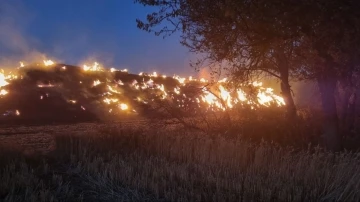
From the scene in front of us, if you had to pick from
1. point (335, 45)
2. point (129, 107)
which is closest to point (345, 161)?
point (335, 45)

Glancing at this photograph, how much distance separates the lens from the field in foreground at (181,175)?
8.68 metres

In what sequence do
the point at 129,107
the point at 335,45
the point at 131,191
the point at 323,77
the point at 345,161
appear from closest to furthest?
the point at 131,191
the point at 345,161
the point at 335,45
the point at 323,77
the point at 129,107

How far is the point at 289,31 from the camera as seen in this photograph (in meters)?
12.2

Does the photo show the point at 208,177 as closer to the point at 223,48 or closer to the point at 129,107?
the point at 223,48

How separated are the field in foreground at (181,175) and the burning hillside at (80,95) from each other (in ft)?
33.4

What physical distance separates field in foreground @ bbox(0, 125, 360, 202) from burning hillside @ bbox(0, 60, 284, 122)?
1018cm

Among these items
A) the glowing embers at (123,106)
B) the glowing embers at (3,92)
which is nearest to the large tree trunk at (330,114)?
the glowing embers at (123,106)

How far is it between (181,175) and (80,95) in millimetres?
26635

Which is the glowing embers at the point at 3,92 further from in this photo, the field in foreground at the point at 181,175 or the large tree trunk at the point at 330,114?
the large tree trunk at the point at 330,114

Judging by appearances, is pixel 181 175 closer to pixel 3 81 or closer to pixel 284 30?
pixel 284 30

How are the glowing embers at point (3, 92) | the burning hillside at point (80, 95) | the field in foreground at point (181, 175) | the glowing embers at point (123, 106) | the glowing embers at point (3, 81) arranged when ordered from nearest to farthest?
the field in foreground at point (181, 175) → the burning hillside at point (80, 95) → the glowing embers at point (3, 92) → the glowing embers at point (3, 81) → the glowing embers at point (123, 106)

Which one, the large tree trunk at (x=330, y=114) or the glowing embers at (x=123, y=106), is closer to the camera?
the large tree trunk at (x=330, y=114)

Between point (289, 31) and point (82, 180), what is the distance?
770 centimetres

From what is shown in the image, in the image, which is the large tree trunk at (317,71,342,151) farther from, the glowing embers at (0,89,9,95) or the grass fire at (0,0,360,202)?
the glowing embers at (0,89,9,95)
